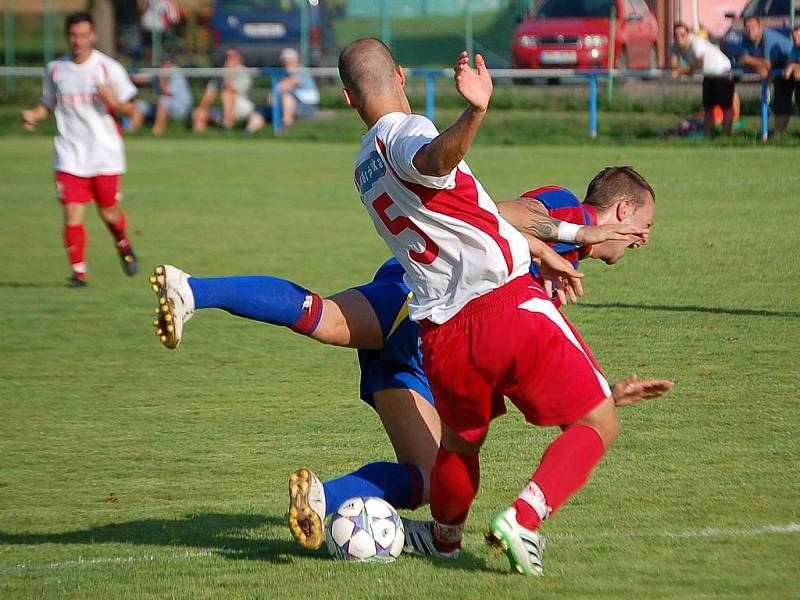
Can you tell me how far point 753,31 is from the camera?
64.8 feet

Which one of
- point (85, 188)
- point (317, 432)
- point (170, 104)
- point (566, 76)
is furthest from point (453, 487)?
point (170, 104)

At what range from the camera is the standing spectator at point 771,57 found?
18.9 m

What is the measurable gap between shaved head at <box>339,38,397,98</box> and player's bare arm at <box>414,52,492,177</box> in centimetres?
37

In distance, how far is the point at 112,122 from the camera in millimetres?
11492

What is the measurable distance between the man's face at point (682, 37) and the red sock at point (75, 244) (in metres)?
11.4

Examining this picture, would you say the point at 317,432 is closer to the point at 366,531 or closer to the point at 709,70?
the point at 366,531

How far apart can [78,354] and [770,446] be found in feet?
15.5

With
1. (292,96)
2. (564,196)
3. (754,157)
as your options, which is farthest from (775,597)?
(292,96)

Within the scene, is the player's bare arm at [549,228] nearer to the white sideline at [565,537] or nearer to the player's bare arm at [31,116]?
the white sideline at [565,537]

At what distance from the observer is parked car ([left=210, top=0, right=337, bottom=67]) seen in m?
28.7

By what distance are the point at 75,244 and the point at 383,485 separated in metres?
6.95

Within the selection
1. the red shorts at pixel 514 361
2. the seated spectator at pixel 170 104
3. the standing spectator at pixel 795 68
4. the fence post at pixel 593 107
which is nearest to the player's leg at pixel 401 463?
the red shorts at pixel 514 361

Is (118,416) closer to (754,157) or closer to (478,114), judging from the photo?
(478,114)

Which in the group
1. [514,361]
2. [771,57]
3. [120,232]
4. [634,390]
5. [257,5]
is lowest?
[634,390]
